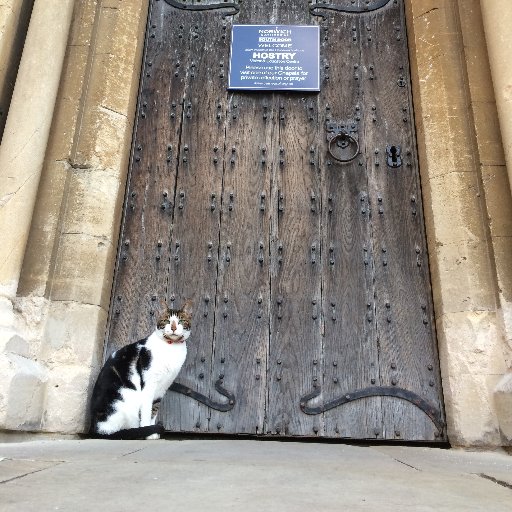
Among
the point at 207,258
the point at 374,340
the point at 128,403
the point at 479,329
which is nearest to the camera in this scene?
the point at 128,403

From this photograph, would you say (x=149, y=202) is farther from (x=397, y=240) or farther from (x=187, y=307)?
(x=397, y=240)

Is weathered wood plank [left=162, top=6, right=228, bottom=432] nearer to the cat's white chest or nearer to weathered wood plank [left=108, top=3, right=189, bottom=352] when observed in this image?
weathered wood plank [left=108, top=3, right=189, bottom=352]

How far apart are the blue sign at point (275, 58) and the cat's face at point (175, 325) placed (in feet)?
4.83

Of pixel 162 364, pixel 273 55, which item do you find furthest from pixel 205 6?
pixel 162 364

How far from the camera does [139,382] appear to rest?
242 centimetres

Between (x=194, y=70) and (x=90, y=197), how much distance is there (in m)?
1.06

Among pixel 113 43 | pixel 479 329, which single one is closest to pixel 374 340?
pixel 479 329

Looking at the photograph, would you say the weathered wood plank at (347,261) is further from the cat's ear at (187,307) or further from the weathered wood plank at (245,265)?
the cat's ear at (187,307)

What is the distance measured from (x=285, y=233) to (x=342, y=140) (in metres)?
0.66

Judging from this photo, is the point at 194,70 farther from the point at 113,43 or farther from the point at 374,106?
the point at 374,106

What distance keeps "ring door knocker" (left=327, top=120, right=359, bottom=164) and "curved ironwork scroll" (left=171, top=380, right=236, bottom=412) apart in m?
1.39

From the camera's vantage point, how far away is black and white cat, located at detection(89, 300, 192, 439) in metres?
2.36

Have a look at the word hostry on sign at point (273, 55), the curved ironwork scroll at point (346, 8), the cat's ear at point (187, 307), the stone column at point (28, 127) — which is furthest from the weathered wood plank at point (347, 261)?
the stone column at point (28, 127)

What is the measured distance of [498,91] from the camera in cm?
281
